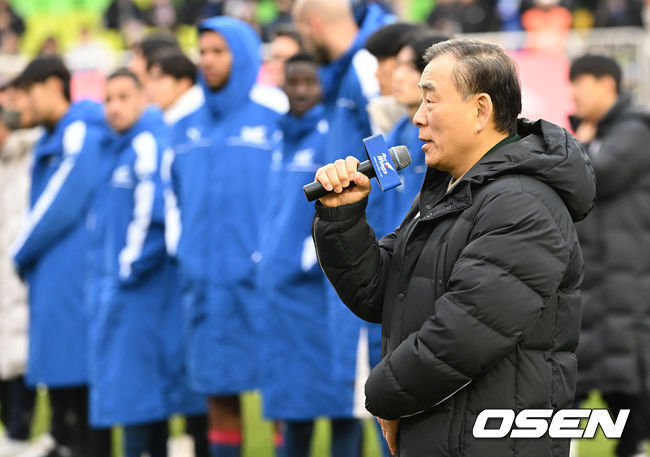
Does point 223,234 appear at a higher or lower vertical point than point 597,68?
lower

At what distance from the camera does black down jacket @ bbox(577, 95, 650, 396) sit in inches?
253

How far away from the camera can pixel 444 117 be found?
10.5 ft

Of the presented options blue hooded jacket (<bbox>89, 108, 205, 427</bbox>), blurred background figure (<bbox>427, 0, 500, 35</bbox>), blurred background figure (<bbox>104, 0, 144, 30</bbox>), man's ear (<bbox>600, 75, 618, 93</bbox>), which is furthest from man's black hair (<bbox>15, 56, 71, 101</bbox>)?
blurred background figure (<bbox>104, 0, 144, 30</bbox>)

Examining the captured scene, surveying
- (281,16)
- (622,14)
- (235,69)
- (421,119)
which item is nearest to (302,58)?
(235,69)

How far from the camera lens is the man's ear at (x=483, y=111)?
3.19 metres

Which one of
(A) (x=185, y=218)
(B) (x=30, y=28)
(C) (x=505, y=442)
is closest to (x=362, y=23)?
(A) (x=185, y=218)

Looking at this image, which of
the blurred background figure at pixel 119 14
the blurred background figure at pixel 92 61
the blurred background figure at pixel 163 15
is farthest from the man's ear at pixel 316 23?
the blurred background figure at pixel 119 14

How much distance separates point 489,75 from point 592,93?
367cm

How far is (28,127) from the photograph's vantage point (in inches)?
345

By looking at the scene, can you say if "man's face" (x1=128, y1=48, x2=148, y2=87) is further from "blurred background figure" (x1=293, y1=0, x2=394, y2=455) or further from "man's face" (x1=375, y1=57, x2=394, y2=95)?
"man's face" (x1=375, y1=57, x2=394, y2=95)

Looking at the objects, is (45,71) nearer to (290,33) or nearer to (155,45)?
(155,45)

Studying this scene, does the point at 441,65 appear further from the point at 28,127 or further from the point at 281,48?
the point at 28,127

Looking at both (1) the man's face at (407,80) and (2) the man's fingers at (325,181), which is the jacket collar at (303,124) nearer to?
(1) the man's face at (407,80)

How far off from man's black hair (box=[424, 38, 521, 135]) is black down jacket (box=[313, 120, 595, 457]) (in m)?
0.10
